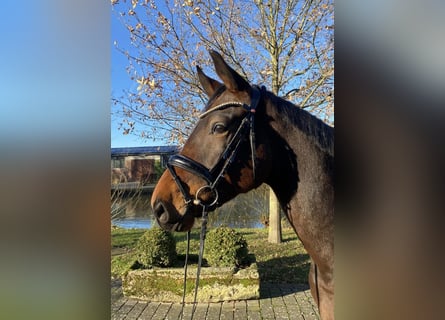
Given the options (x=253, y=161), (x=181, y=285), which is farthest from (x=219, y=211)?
(x=253, y=161)

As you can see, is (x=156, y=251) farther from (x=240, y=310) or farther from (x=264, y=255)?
(x=264, y=255)

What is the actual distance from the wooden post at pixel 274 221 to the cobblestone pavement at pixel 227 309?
154cm

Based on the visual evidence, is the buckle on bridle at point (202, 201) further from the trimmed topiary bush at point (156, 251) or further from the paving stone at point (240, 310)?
the trimmed topiary bush at point (156, 251)

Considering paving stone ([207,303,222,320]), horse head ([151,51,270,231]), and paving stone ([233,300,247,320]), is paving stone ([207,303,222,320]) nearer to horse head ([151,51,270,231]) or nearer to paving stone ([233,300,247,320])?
paving stone ([233,300,247,320])

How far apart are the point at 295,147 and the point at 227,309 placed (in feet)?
11.3

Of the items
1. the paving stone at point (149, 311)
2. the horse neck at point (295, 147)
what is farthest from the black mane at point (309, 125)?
the paving stone at point (149, 311)

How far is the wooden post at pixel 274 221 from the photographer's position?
19.4 feet

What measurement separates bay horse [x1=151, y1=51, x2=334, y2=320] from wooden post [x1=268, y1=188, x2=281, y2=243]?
419cm

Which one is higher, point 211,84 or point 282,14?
point 282,14

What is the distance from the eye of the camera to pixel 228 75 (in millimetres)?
1678

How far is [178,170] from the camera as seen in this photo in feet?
5.59
